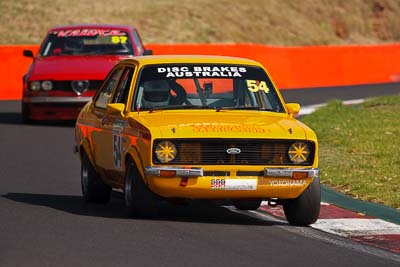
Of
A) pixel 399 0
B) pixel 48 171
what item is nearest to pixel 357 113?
pixel 48 171

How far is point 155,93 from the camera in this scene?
11.7m

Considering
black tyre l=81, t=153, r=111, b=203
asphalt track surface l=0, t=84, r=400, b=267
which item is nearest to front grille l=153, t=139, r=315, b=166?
asphalt track surface l=0, t=84, r=400, b=267

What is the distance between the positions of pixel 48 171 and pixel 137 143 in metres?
4.65

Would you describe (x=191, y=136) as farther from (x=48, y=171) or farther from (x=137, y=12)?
(x=137, y=12)

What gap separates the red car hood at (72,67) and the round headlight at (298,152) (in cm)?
1065

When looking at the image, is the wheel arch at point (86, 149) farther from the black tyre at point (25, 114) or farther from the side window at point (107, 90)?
the black tyre at point (25, 114)

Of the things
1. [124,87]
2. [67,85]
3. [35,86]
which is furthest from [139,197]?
[35,86]

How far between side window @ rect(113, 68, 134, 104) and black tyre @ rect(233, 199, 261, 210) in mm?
1353


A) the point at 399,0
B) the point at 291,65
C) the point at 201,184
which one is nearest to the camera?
the point at 201,184

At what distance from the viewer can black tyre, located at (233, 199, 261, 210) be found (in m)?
11.3

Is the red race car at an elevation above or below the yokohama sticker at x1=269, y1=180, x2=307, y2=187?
below

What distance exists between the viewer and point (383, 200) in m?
12.9

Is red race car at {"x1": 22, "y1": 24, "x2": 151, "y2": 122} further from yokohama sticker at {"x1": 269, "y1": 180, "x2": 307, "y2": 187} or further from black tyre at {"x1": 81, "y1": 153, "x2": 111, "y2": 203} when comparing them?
yokohama sticker at {"x1": 269, "y1": 180, "x2": 307, "y2": 187}

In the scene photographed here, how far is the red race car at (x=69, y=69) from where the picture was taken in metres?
21.2
